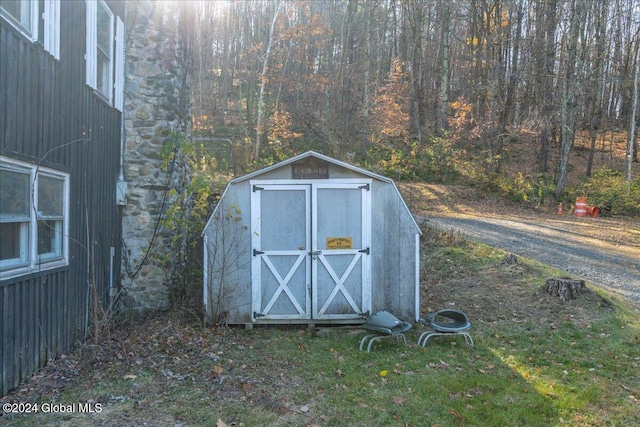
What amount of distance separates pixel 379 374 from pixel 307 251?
2478mm

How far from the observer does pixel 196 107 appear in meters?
25.3

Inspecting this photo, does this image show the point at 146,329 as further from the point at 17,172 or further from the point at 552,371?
the point at 552,371

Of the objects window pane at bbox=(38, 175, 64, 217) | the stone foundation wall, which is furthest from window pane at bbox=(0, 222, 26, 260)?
the stone foundation wall

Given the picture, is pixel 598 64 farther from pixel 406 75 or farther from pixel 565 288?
pixel 565 288

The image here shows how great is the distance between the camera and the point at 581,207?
18.8 m

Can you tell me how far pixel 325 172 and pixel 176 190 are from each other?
8.26 ft

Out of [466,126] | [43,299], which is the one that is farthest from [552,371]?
[466,126]

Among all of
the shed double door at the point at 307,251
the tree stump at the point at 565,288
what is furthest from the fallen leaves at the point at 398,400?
the tree stump at the point at 565,288

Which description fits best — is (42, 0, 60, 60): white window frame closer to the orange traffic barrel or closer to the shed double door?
the shed double door

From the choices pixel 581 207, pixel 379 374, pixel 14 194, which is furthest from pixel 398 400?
pixel 581 207

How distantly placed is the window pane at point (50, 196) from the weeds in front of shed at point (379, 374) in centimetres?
172

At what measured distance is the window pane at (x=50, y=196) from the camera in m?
5.14

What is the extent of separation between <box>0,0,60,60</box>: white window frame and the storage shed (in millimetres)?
2989

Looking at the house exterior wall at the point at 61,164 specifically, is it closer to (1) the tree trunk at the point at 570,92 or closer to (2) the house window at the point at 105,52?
(2) the house window at the point at 105,52
